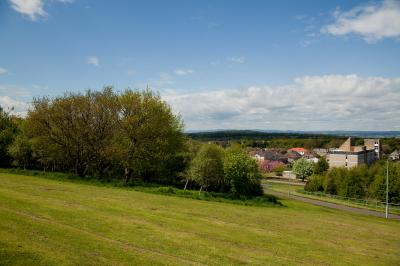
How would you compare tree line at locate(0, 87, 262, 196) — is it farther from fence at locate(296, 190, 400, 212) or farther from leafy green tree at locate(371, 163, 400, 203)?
leafy green tree at locate(371, 163, 400, 203)

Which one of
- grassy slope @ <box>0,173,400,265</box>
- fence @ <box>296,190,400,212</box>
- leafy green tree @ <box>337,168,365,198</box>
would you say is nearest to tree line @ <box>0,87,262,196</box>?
grassy slope @ <box>0,173,400,265</box>

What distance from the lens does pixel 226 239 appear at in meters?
20.2

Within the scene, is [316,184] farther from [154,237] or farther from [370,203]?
[154,237]

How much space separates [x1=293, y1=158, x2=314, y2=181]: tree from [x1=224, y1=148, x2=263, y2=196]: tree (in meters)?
82.0

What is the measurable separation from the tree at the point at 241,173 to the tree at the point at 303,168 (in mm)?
82025

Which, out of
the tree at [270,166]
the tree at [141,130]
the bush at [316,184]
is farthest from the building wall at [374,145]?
the tree at [141,130]

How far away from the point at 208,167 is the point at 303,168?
88.1m

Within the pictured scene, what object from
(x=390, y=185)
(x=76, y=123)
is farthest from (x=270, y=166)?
(x=76, y=123)

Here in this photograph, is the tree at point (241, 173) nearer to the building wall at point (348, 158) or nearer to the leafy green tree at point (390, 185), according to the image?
the leafy green tree at point (390, 185)

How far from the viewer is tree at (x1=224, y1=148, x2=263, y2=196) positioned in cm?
5566

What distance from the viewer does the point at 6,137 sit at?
191ft

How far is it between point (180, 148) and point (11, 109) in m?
35.8

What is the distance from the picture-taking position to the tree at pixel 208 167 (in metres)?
55.3

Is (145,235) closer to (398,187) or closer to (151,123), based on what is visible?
(151,123)
